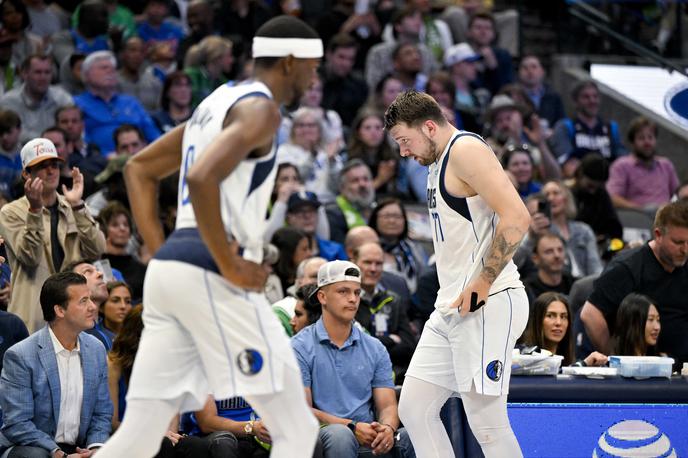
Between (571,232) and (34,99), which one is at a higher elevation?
(34,99)

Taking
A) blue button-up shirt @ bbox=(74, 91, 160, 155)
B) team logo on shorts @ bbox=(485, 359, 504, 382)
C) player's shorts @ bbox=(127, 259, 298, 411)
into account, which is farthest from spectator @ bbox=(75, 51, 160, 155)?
player's shorts @ bbox=(127, 259, 298, 411)

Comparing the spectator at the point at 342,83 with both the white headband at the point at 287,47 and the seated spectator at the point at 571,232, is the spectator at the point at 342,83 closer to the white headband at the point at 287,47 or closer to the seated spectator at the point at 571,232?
the seated spectator at the point at 571,232

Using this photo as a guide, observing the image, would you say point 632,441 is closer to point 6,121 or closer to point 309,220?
point 309,220

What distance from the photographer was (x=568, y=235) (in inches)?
437

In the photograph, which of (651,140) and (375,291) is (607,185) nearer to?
(651,140)

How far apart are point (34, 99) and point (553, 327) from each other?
19.0 feet

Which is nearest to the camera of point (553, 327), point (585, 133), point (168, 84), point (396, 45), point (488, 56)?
point (553, 327)

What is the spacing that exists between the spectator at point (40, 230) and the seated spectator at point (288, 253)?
181cm

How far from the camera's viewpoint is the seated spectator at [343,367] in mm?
7258

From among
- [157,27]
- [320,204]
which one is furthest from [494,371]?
[157,27]

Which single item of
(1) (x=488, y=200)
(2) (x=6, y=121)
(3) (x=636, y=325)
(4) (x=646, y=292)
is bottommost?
(3) (x=636, y=325)

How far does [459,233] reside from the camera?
5.61m

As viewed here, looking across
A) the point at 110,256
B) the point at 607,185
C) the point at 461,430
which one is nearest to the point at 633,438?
the point at 461,430

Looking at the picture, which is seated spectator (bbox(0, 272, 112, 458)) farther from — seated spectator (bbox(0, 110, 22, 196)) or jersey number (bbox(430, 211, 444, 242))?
seated spectator (bbox(0, 110, 22, 196))
